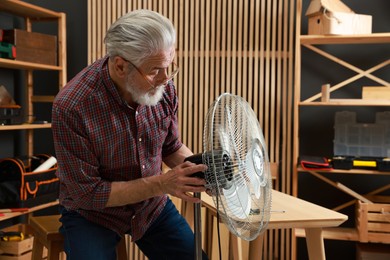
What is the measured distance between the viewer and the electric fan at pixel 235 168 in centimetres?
143

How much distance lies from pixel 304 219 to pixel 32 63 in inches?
89.8

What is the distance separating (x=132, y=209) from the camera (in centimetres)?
199

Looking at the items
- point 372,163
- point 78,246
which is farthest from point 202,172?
point 372,163

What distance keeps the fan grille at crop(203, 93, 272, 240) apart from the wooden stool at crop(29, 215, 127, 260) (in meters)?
0.77

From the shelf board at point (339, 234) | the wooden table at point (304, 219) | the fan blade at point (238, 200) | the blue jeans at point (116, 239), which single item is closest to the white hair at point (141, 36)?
the fan blade at point (238, 200)

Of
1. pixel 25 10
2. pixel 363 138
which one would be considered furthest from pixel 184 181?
pixel 25 10

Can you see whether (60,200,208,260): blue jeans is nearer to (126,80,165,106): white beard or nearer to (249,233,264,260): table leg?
(249,233,264,260): table leg

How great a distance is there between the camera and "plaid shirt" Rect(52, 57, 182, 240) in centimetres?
179

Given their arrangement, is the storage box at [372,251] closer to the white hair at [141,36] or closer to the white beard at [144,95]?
the white beard at [144,95]

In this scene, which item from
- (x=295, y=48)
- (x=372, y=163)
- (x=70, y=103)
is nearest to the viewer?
(x=70, y=103)

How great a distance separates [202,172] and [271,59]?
2.36m

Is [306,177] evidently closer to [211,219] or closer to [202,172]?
[211,219]

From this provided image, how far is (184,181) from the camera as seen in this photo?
1557 millimetres

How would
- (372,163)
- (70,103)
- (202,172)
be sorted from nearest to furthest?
(202,172), (70,103), (372,163)
